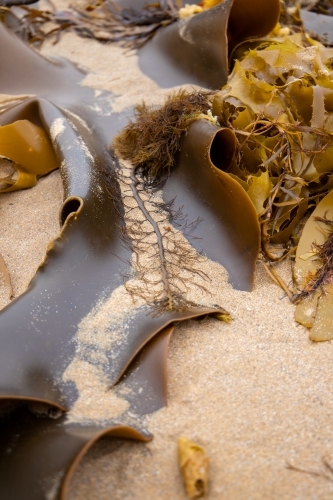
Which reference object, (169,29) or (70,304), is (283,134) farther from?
(169,29)

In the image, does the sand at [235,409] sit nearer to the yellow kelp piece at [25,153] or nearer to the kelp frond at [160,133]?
the yellow kelp piece at [25,153]

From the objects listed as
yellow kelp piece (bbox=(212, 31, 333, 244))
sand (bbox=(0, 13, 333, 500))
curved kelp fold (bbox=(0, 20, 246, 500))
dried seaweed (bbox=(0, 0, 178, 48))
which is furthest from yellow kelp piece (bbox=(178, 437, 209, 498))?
dried seaweed (bbox=(0, 0, 178, 48))

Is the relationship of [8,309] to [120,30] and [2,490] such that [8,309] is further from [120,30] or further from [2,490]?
[120,30]

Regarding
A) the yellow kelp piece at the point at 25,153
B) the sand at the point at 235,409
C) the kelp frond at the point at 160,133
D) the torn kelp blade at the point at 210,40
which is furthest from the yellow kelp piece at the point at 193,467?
the torn kelp blade at the point at 210,40

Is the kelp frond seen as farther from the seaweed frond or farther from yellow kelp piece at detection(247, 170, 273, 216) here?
the seaweed frond

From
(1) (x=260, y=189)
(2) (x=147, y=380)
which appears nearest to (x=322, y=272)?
(1) (x=260, y=189)

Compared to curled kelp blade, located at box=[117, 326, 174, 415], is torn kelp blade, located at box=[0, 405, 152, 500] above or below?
above
